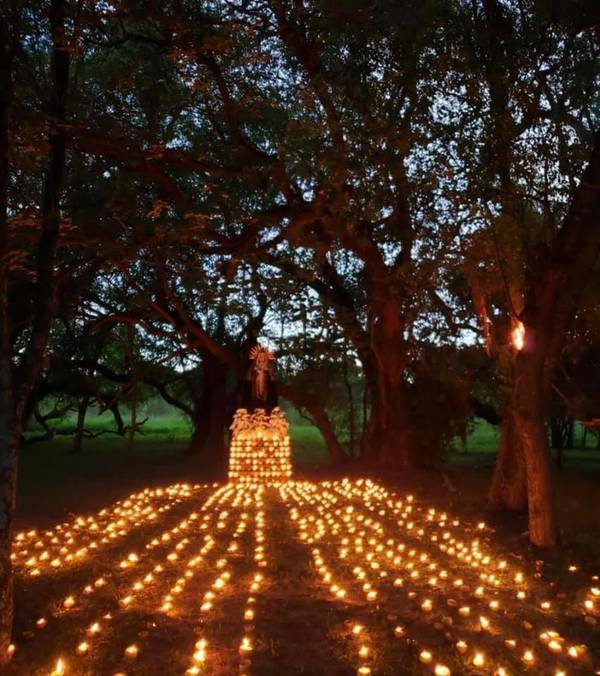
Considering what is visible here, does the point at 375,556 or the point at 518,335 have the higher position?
the point at 518,335

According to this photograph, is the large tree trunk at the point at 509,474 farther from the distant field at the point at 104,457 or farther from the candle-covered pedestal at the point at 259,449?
the distant field at the point at 104,457

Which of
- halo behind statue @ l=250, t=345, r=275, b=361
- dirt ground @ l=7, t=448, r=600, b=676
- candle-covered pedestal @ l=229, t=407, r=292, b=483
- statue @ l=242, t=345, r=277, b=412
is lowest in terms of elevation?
dirt ground @ l=7, t=448, r=600, b=676

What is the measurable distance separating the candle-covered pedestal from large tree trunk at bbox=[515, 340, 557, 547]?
6021 millimetres

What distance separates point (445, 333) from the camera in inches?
522

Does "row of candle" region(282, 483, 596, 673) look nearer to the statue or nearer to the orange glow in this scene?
the orange glow

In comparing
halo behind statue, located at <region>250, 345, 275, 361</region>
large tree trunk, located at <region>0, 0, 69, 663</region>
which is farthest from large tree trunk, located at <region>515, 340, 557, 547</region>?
halo behind statue, located at <region>250, 345, 275, 361</region>

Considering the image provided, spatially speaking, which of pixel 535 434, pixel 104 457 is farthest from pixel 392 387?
pixel 104 457

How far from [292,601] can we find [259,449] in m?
7.15

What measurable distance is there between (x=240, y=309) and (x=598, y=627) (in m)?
9.58

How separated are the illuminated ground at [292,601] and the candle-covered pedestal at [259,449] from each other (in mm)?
3722

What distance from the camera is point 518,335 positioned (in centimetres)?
702

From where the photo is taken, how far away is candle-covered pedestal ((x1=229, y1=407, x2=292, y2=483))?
1216 centimetres

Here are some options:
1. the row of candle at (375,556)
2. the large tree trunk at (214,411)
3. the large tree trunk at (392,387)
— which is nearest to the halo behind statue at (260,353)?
the large tree trunk at (392,387)

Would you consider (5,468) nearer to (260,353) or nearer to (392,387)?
(260,353)
